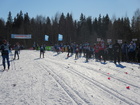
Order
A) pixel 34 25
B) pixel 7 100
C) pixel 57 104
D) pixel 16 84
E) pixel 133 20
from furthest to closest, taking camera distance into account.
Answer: pixel 34 25
pixel 133 20
pixel 16 84
pixel 7 100
pixel 57 104

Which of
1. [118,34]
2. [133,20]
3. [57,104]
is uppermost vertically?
[133,20]

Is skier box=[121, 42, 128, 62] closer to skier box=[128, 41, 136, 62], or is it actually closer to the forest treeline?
skier box=[128, 41, 136, 62]

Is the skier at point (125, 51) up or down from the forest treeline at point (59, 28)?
down

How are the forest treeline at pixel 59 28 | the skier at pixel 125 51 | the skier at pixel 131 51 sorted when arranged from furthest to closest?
1. the forest treeline at pixel 59 28
2. the skier at pixel 125 51
3. the skier at pixel 131 51

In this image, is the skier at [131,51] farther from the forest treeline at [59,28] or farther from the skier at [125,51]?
the forest treeline at [59,28]

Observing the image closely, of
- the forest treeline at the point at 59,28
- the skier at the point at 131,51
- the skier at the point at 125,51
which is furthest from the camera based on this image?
the forest treeline at the point at 59,28

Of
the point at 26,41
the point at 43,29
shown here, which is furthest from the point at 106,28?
the point at 26,41

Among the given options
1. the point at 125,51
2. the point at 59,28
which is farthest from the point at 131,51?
the point at 59,28

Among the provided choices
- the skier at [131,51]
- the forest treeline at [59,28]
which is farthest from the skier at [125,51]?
the forest treeline at [59,28]

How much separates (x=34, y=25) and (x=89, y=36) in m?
28.4

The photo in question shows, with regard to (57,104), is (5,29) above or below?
above

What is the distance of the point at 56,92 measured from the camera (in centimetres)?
614

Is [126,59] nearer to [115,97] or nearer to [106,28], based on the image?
[115,97]

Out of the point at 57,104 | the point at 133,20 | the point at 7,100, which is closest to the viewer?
the point at 57,104
